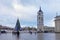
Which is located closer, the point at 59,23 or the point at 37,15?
the point at 59,23

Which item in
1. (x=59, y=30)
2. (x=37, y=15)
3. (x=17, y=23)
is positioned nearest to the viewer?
(x=17, y=23)

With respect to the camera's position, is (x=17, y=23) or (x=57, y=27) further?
(x=57, y=27)

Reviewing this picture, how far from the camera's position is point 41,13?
Answer: 17425 cm

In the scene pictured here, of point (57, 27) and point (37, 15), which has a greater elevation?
point (37, 15)

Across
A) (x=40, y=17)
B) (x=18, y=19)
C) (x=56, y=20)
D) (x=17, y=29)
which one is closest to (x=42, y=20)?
(x=40, y=17)

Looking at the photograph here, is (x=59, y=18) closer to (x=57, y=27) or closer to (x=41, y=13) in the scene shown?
(x=57, y=27)

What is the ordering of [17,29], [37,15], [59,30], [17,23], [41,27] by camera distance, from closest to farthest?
[17,29]
[17,23]
[59,30]
[41,27]
[37,15]

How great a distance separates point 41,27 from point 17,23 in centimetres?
6521

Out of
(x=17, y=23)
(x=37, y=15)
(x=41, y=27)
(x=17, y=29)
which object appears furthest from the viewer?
(x=37, y=15)

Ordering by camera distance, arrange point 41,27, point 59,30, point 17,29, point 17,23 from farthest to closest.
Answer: point 41,27, point 59,30, point 17,23, point 17,29

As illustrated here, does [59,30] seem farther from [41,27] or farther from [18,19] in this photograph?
[18,19]

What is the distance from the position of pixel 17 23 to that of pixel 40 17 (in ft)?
240

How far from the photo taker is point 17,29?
90750mm

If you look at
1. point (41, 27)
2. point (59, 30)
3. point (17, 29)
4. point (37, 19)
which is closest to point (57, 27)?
point (59, 30)
